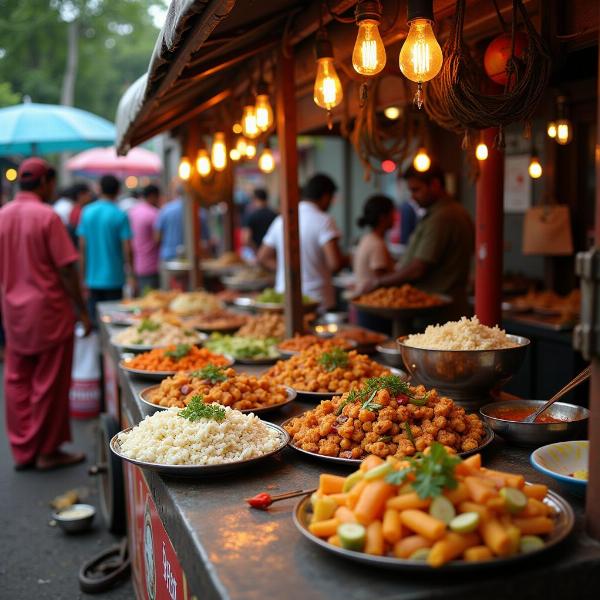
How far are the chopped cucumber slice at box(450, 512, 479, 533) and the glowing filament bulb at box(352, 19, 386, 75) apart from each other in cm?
182

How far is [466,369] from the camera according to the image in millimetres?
3125

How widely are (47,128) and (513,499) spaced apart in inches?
302

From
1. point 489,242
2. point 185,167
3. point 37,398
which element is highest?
point 185,167

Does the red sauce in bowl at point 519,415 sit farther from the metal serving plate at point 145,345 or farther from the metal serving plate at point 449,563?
the metal serving plate at point 145,345

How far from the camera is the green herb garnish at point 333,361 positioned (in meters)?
3.63


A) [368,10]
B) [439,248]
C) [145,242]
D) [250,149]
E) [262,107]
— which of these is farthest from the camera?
[145,242]

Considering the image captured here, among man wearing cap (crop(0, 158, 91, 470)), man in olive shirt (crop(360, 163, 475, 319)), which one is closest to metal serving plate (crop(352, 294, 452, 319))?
man in olive shirt (crop(360, 163, 475, 319))

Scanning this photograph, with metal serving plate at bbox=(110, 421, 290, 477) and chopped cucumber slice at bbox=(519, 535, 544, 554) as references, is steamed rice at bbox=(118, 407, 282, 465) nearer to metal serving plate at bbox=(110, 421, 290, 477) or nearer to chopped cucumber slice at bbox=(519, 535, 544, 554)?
metal serving plate at bbox=(110, 421, 290, 477)

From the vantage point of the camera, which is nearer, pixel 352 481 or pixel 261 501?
pixel 352 481

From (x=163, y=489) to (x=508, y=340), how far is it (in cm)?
168

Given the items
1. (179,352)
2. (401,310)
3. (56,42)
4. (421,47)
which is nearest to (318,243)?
(401,310)

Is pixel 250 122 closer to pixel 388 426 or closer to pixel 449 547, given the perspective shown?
pixel 388 426

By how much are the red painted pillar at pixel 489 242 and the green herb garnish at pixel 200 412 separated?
5.83 ft

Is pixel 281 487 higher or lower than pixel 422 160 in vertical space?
lower
